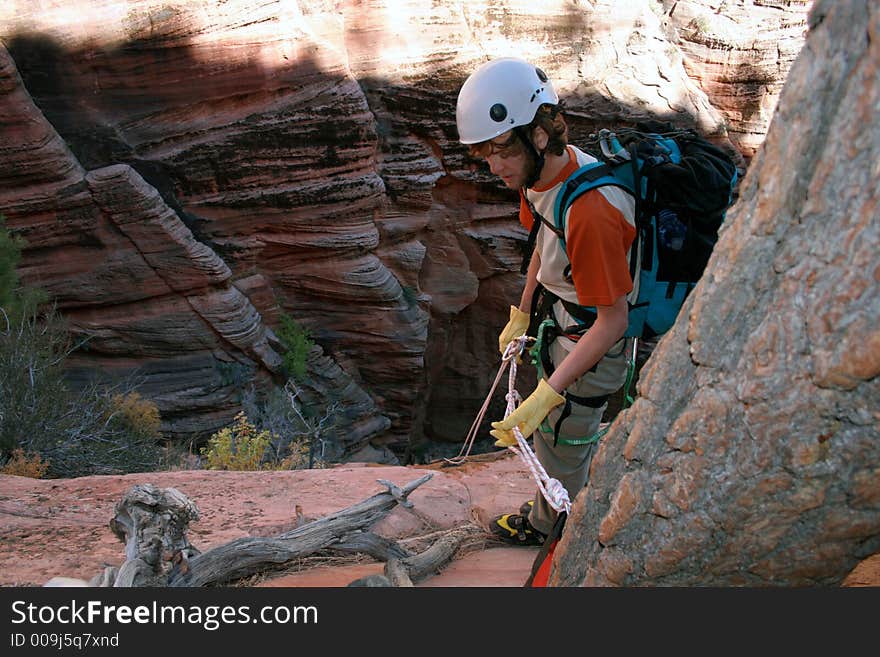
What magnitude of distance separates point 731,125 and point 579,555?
40.4ft

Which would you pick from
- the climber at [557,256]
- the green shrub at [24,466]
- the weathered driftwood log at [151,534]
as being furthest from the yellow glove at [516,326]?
the green shrub at [24,466]

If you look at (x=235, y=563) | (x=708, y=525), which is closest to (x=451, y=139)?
(x=235, y=563)

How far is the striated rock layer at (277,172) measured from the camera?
9211 millimetres

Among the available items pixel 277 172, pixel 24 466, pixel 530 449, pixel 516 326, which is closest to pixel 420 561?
pixel 530 449

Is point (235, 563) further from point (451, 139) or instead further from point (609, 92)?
point (609, 92)

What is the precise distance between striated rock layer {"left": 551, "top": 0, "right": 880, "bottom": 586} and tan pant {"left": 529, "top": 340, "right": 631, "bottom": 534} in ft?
2.30

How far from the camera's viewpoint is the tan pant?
112 inches

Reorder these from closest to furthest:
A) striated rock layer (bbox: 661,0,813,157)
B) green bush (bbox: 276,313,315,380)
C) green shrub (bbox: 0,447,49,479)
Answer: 1. green shrub (bbox: 0,447,49,479)
2. green bush (bbox: 276,313,315,380)
3. striated rock layer (bbox: 661,0,813,157)

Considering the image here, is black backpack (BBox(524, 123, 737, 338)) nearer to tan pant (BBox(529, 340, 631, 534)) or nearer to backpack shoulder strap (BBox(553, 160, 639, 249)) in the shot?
backpack shoulder strap (BBox(553, 160, 639, 249))

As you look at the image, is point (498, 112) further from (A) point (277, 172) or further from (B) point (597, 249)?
(A) point (277, 172)

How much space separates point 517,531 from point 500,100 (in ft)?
6.64

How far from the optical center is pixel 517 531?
3559mm

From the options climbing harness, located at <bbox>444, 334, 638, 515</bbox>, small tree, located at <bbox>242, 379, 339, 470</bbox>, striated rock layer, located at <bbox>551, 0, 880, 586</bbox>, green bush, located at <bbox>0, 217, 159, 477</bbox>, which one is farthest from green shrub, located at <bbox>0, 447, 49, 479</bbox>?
striated rock layer, located at <bbox>551, 0, 880, 586</bbox>

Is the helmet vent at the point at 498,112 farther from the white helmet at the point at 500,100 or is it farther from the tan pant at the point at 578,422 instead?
the tan pant at the point at 578,422
